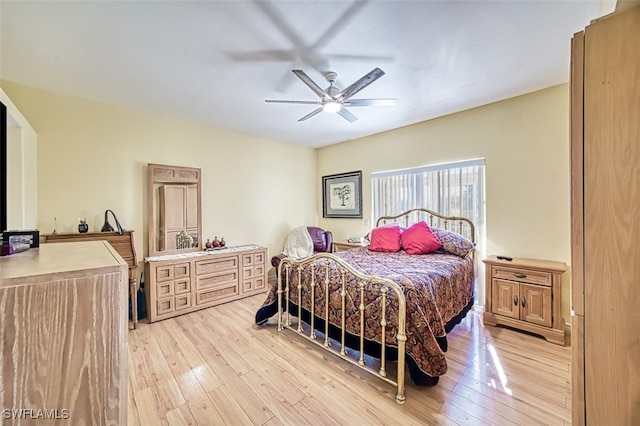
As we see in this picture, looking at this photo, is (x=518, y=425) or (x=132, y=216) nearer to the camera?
(x=518, y=425)

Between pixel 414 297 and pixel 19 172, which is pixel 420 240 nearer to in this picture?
pixel 414 297

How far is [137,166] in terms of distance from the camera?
3.46 m

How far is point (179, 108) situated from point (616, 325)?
4.17 meters

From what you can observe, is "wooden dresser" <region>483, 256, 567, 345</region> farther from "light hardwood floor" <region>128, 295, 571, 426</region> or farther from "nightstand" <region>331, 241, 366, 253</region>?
"nightstand" <region>331, 241, 366, 253</region>

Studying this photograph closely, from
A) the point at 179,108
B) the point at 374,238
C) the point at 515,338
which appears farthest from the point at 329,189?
the point at 515,338

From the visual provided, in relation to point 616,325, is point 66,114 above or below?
above

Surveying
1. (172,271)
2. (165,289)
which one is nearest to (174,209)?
(172,271)

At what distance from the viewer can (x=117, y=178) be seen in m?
3.30

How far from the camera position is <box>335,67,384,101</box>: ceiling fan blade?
2082 millimetres

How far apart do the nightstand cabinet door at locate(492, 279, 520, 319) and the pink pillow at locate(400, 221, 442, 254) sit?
76 cm

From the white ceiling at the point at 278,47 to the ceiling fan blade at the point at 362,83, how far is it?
0.88ft

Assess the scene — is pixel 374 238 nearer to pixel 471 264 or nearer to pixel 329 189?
pixel 471 264

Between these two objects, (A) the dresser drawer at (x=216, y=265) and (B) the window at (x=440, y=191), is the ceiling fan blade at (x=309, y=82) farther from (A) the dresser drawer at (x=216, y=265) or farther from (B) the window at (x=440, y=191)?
(A) the dresser drawer at (x=216, y=265)

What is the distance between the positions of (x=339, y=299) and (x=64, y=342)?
1902mm
